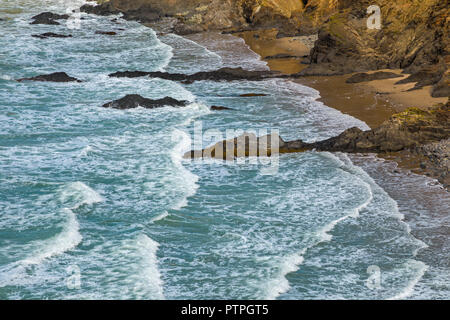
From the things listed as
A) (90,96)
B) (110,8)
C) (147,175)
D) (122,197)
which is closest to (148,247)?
(122,197)

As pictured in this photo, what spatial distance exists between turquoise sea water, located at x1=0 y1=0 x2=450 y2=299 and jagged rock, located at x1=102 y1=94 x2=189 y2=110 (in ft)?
1.60

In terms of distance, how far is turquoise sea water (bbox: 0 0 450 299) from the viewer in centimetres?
1105

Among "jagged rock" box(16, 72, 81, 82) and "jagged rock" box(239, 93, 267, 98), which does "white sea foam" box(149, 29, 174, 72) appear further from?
"jagged rock" box(239, 93, 267, 98)

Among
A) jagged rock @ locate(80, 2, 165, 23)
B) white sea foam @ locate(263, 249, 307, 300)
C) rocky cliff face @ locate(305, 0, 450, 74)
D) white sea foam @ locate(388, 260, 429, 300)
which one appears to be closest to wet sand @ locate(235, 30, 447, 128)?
rocky cliff face @ locate(305, 0, 450, 74)

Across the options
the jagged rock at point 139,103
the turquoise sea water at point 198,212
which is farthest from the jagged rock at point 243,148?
the jagged rock at point 139,103

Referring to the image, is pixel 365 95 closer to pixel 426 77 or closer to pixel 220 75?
pixel 426 77

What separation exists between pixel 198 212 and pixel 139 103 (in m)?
9.51

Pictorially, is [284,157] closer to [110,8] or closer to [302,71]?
[302,71]

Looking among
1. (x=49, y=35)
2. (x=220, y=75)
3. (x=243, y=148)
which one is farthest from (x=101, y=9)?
(x=243, y=148)

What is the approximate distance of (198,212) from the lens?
14.0 meters

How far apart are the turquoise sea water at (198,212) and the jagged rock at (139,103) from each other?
1.60ft

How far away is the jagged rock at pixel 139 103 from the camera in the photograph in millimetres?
22591

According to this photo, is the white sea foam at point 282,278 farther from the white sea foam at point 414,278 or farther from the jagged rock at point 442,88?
the jagged rock at point 442,88

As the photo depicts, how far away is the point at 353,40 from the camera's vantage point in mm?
27391
